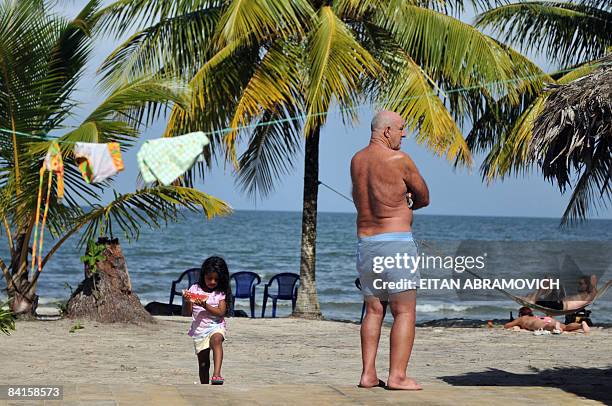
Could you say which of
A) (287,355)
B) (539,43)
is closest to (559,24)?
(539,43)

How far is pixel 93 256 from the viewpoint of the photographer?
11156 millimetres

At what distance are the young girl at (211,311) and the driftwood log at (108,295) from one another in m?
4.67

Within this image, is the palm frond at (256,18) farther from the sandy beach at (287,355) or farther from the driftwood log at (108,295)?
the sandy beach at (287,355)

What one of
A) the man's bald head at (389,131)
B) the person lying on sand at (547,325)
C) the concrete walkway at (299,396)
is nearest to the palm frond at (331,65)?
the person lying on sand at (547,325)

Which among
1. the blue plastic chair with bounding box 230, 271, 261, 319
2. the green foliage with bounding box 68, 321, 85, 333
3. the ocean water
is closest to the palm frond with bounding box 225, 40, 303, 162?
the ocean water

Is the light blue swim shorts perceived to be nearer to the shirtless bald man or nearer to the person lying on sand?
the shirtless bald man

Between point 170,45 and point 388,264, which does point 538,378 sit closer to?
point 388,264

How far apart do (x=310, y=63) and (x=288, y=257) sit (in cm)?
3881

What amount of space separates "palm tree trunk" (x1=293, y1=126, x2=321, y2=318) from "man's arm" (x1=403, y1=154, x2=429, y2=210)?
7.71 metres

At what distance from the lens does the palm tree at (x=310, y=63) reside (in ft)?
38.7

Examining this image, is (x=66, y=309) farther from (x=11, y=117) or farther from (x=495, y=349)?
(x=495, y=349)

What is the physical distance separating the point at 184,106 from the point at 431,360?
4135 mm

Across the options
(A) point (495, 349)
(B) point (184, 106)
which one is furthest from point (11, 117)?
(A) point (495, 349)

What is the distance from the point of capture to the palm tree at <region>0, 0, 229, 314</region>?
1084 centimetres
